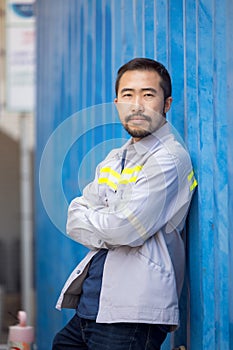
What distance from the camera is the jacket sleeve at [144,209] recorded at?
10.2 ft

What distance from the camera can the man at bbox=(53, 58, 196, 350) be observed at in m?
3.13

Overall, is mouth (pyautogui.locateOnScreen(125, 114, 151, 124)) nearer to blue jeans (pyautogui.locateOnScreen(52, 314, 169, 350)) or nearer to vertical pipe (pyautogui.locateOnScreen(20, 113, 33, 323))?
blue jeans (pyautogui.locateOnScreen(52, 314, 169, 350))

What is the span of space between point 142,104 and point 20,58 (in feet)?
26.1

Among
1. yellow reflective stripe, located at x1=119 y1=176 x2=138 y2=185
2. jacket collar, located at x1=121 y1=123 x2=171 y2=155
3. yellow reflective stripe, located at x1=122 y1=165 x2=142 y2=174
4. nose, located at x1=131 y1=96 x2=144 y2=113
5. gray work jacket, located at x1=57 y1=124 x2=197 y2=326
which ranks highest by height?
nose, located at x1=131 y1=96 x2=144 y2=113

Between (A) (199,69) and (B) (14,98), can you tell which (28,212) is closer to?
(B) (14,98)

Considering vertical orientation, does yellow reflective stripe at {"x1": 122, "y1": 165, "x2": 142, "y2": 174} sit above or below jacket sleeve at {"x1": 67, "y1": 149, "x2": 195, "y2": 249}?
above

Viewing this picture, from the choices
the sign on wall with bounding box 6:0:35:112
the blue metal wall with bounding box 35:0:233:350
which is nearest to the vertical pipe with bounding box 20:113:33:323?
the sign on wall with bounding box 6:0:35:112

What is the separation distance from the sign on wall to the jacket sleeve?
24.6 feet

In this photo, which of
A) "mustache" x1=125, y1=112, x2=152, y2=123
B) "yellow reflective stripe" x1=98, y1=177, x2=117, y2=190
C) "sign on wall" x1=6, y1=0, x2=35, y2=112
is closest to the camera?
"mustache" x1=125, y1=112, x2=152, y2=123

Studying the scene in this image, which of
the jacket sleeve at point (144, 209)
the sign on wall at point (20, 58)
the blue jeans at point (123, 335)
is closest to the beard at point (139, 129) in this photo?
the jacket sleeve at point (144, 209)

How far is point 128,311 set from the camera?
3129 mm

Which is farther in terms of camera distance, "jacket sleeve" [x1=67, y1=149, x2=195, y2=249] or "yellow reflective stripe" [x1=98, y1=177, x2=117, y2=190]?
"yellow reflective stripe" [x1=98, y1=177, x2=117, y2=190]

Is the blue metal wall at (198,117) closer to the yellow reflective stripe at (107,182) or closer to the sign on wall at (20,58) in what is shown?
the yellow reflective stripe at (107,182)

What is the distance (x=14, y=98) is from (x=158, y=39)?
7.16 metres
